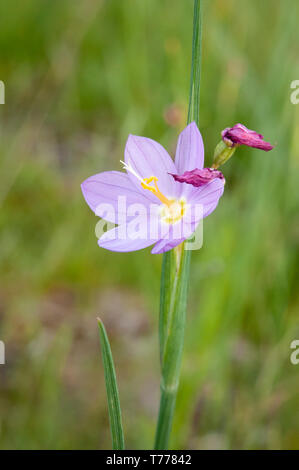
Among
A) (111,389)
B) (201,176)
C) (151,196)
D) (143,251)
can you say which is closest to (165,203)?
(151,196)

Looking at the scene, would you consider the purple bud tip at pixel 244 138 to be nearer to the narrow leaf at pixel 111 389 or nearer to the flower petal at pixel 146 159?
the flower petal at pixel 146 159

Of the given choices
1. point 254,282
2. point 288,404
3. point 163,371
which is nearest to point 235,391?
point 288,404

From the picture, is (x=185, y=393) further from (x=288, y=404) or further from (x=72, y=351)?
(x=72, y=351)

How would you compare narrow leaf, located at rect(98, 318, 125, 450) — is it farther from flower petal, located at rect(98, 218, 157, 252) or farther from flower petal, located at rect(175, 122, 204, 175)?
flower petal, located at rect(175, 122, 204, 175)

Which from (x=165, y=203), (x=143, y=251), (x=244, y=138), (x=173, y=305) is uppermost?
(x=244, y=138)

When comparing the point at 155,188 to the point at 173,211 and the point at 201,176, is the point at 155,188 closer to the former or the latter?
the point at 173,211

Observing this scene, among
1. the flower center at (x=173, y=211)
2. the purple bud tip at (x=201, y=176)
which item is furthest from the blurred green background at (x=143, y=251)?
the purple bud tip at (x=201, y=176)
